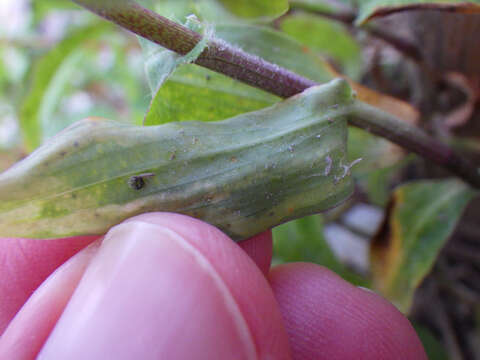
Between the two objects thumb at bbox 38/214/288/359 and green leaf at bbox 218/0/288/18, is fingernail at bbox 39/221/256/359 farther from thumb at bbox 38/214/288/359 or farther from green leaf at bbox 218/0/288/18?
green leaf at bbox 218/0/288/18

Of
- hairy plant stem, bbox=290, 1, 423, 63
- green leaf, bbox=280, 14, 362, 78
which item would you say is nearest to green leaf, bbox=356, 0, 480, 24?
hairy plant stem, bbox=290, 1, 423, 63

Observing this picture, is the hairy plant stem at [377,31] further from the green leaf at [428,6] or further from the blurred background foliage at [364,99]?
the green leaf at [428,6]

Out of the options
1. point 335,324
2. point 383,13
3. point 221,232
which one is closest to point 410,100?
point 383,13

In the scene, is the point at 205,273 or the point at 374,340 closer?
the point at 205,273

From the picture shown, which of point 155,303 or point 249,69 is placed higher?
point 249,69

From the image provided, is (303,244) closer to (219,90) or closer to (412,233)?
(412,233)

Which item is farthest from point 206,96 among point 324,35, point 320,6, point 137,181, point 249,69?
point 324,35

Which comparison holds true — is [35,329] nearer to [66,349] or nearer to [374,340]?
[66,349]
